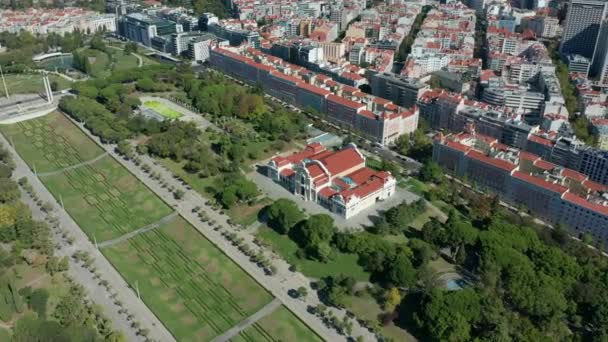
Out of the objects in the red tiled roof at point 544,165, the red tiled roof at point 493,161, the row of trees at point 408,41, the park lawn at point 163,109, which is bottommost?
the park lawn at point 163,109

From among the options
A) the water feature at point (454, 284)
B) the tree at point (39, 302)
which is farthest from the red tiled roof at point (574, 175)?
the tree at point (39, 302)

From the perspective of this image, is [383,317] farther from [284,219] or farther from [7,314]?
[7,314]

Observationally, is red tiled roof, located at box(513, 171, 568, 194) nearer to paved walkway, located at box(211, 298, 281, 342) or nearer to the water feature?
the water feature

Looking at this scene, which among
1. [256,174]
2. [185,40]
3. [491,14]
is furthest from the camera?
[491,14]

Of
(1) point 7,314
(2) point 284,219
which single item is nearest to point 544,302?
(2) point 284,219

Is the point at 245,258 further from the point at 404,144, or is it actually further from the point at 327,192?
the point at 404,144

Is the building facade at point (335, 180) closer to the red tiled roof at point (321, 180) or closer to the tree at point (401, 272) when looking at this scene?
the red tiled roof at point (321, 180)
